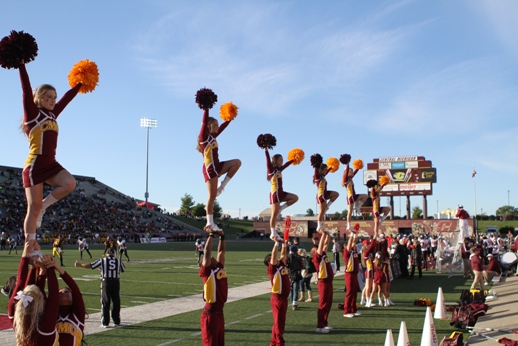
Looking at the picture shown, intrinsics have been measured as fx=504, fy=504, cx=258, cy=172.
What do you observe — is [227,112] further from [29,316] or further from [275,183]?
[29,316]

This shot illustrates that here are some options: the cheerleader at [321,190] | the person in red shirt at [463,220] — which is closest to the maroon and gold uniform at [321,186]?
the cheerleader at [321,190]

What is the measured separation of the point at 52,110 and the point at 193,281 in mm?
13970

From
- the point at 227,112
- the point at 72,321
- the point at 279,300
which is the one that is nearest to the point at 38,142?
the point at 72,321

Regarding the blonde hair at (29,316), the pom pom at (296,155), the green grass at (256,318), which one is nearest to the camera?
the blonde hair at (29,316)

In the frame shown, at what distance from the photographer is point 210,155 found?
5809mm

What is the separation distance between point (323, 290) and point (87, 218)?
49884 millimetres

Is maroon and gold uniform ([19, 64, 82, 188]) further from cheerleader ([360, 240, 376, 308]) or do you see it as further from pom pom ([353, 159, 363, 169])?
cheerleader ([360, 240, 376, 308])

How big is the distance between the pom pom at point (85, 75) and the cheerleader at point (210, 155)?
1269mm

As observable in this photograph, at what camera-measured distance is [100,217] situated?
56.8 m

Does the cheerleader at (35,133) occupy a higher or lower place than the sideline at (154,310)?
higher

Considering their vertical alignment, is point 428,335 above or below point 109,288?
below

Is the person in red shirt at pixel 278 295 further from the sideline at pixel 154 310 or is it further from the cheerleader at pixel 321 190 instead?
the sideline at pixel 154 310

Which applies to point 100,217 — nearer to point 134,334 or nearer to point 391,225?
point 391,225

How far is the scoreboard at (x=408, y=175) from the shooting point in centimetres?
5553
